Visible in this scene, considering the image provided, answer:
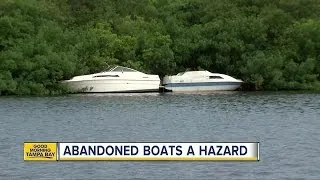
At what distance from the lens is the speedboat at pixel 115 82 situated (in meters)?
65.5

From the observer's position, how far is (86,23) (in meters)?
74.8

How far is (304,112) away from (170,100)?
12909 millimetres

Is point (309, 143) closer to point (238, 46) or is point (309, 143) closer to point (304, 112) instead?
point (304, 112)

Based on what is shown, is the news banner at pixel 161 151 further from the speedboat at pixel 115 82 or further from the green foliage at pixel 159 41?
the speedboat at pixel 115 82

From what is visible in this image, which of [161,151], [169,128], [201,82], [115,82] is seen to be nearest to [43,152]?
[161,151]

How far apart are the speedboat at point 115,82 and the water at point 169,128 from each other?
106 inches

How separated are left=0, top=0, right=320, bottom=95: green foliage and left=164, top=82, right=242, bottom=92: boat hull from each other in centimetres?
171

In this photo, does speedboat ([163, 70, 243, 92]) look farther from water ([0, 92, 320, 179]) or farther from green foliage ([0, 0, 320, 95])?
water ([0, 92, 320, 179])

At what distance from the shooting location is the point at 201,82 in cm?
6756

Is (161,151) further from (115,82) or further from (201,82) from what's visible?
(201,82)

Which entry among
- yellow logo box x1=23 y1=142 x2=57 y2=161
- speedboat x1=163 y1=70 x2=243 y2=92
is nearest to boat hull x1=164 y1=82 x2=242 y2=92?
speedboat x1=163 y1=70 x2=243 y2=92

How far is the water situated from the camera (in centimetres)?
2641

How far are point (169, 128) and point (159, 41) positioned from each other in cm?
3337

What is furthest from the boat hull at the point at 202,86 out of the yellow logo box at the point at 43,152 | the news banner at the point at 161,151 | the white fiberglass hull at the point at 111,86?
the news banner at the point at 161,151
